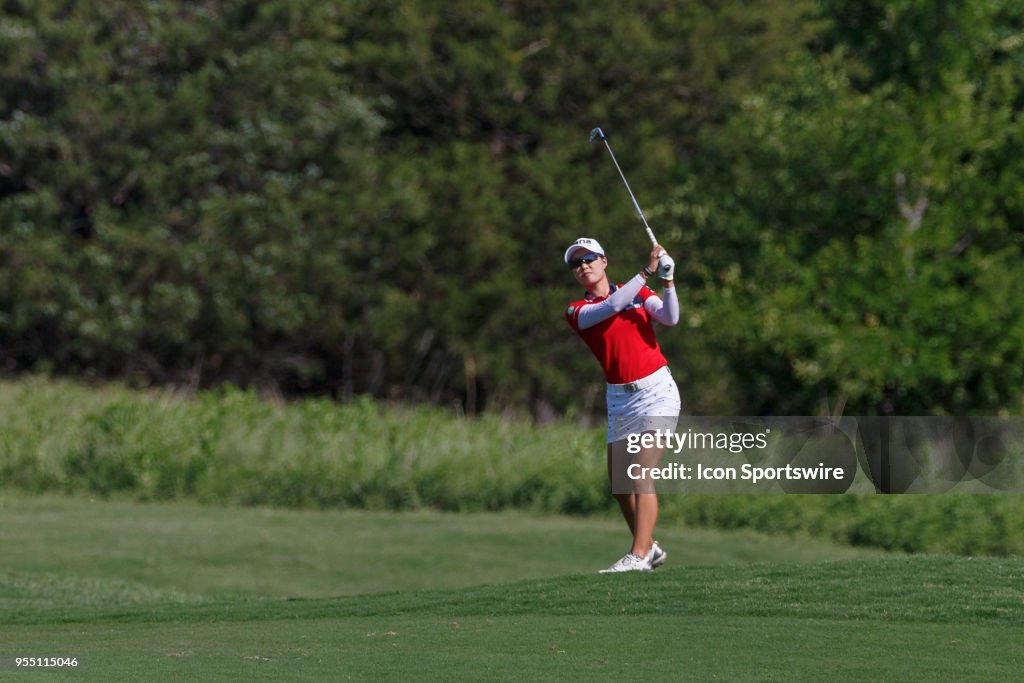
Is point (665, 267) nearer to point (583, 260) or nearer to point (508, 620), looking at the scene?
point (583, 260)

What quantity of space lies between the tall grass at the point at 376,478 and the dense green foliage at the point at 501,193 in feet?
16.1

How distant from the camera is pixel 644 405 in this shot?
10.1 metres

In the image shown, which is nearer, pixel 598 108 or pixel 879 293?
pixel 879 293

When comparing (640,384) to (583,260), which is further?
(583,260)

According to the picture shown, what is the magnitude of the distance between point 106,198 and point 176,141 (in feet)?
6.14

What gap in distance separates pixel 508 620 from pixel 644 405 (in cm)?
161

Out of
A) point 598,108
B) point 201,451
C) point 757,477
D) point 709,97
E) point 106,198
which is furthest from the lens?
point 709,97

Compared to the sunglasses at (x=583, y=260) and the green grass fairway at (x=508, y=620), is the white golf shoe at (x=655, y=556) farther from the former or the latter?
the sunglasses at (x=583, y=260)

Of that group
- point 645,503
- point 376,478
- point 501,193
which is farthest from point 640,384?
point 501,193

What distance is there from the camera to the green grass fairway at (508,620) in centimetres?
749


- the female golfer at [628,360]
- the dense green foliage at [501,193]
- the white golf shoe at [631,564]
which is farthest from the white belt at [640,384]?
the dense green foliage at [501,193]

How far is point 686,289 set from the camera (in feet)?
96.9

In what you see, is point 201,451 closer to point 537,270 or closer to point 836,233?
point 836,233

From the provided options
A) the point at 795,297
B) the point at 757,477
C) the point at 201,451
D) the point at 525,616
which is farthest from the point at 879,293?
the point at 525,616
